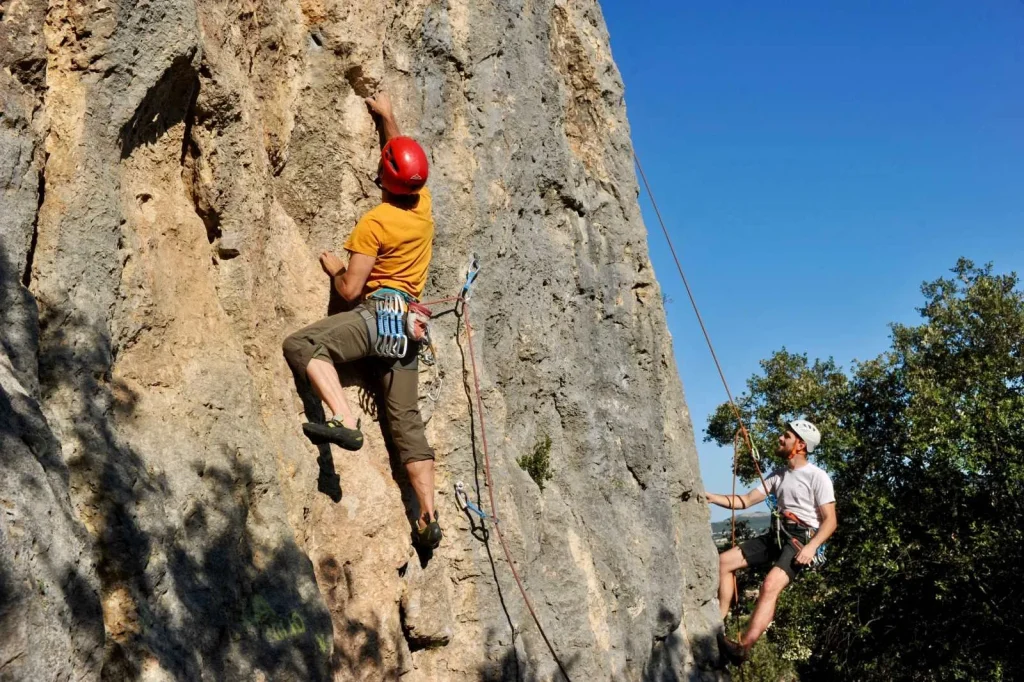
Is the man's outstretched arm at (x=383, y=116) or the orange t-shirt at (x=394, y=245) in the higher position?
the man's outstretched arm at (x=383, y=116)

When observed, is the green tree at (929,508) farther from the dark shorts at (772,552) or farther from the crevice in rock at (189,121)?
the crevice in rock at (189,121)

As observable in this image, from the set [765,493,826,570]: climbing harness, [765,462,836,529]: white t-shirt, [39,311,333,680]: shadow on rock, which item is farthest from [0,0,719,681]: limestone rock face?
[765,462,836,529]: white t-shirt

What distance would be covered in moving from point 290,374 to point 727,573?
217 inches

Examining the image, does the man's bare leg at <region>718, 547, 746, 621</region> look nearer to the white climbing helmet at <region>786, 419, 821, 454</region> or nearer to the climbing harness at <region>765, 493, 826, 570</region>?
the climbing harness at <region>765, 493, 826, 570</region>

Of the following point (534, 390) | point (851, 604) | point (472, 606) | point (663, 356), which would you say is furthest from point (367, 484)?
point (851, 604)

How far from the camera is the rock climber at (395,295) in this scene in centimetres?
589

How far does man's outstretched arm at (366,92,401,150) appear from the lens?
671 cm

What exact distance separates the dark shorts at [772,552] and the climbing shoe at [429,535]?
13.0ft

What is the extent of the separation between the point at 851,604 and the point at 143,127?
1553 centimetres

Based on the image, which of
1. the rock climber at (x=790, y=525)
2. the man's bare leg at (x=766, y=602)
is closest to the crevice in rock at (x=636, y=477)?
the rock climber at (x=790, y=525)

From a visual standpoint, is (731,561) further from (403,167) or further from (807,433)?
(403,167)

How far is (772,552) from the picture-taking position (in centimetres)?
900

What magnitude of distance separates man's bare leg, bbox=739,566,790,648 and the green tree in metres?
8.54

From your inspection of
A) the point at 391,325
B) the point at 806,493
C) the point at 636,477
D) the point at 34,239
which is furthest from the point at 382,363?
the point at 806,493
